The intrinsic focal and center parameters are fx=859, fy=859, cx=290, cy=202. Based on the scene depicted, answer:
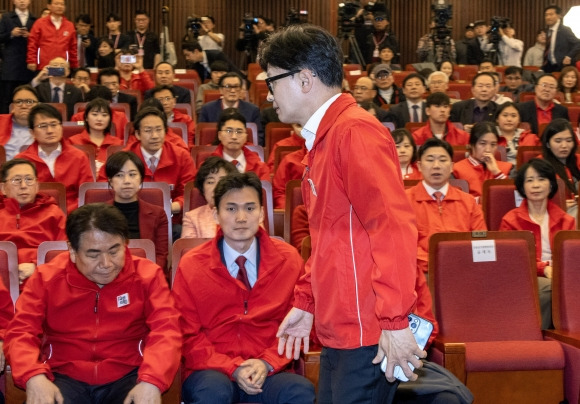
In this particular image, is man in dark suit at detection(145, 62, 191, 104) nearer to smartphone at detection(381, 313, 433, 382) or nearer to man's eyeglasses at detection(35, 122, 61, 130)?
man's eyeglasses at detection(35, 122, 61, 130)

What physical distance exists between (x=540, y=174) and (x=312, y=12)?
8843mm

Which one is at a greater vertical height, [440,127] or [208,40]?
[208,40]

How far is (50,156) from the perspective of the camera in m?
4.82

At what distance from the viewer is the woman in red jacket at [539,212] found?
3.88 m

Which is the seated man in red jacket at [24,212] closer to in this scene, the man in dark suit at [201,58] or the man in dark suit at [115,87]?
the man in dark suit at [115,87]

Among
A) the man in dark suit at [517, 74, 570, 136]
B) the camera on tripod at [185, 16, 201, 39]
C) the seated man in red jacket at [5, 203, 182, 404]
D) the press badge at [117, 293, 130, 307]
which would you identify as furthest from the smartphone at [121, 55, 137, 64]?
the press badge at [117, 293, 130, 307]

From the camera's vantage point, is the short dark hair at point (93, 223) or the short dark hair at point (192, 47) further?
the short dark hair at point (192, 47)

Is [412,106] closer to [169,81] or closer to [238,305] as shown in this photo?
[169,81]

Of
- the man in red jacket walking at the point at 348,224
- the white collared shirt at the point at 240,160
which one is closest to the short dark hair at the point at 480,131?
the white collared shirt at the point at 240,160

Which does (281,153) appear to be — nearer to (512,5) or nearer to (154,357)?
(154,357)

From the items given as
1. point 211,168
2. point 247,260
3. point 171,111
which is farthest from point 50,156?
point 247,260

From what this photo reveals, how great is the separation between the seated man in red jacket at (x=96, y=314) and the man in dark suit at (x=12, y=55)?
18.5 ft

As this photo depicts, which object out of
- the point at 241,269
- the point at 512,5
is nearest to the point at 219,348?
the point at 241,269

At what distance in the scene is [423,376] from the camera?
7.81 feet
